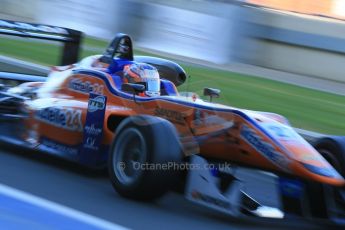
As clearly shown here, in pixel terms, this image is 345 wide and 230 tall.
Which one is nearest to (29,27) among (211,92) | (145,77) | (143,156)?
(145,77)

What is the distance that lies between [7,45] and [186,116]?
35.1 ft

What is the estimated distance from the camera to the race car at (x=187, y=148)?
16.6ft

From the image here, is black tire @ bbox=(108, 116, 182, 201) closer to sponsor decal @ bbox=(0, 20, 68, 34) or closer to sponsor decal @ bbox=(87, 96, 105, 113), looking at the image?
sponsor decal @ bbox=(87, 96, 105, 113)

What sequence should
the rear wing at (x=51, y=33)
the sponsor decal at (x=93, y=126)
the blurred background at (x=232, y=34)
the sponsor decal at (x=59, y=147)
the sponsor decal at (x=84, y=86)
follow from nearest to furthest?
the sponsor decal at (x=93, y=126) < the sponsor decal at (x=59, y=147) < the sponsor decal at (x=84, y=86) < the rear wing at (x=51, y=33) < the blurred background at (x=232, y=34)

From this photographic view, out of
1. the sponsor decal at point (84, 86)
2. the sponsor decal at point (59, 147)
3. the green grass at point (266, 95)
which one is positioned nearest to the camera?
the sponsor decal at point (59, 147)

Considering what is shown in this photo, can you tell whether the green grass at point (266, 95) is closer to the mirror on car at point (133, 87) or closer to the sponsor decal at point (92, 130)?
the mirror on car at point (133, 87)

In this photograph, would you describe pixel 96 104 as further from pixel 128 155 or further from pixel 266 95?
pixel 266 95

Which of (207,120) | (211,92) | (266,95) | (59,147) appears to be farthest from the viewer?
(266,95)

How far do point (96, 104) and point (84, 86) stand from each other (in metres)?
0.69

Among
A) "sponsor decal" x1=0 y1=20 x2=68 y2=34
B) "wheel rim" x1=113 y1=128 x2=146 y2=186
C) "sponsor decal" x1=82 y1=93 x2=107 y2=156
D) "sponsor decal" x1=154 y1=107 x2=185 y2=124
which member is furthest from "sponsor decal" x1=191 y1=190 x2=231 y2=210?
"sponsor decal" x1=0 y1=20 x2=68 y2=34

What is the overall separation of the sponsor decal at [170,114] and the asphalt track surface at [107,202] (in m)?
0.65

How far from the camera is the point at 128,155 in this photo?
541cm

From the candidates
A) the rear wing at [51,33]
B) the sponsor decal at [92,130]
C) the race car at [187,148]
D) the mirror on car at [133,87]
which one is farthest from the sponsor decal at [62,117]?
the rear wing at [51,33]

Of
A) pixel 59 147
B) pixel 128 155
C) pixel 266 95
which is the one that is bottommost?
pixel 266 95
